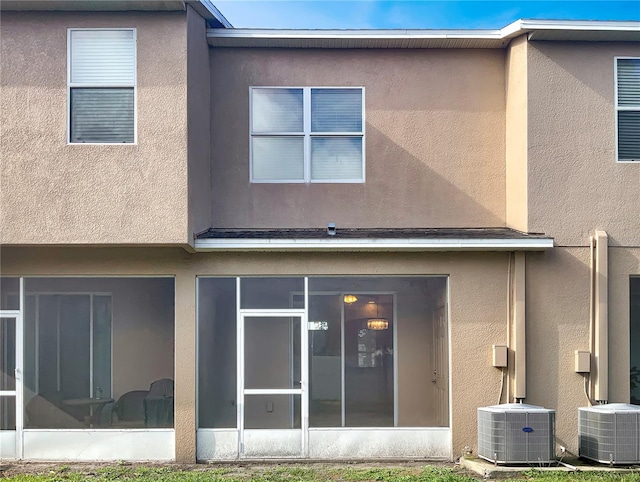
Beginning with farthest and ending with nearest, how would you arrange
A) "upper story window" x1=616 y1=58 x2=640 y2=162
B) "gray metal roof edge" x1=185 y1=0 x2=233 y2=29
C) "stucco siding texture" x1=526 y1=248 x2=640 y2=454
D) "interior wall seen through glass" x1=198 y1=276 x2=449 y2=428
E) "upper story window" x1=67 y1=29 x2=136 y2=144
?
"upper story window" x1=616 y1=58 x2=640 y2=162
"interior wall seen through glass" x1=198 y1=276 x2=449 y2=428
"stucco siding texture" x1=526 y1=248 x2=640 y2=454
"gray metal roof edge" x1=185 y1=0 x2=233 y2=29
"upper story window" x1=67 y1=29 x2=136 y2=144

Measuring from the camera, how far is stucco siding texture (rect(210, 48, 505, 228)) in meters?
12.6

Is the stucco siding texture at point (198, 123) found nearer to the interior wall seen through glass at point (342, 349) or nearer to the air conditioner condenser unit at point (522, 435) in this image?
the interior wall seen through glass at point (342, 349)

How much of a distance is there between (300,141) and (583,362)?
213 inches

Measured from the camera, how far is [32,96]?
11.2 meters

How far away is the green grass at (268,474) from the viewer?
10.4m

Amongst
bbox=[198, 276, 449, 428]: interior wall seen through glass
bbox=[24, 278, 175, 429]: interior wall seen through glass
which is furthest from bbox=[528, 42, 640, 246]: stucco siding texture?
bbox=[24, 278, 175, 429]: interior wall seen through glass

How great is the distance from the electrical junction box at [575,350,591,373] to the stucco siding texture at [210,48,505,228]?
2.36m

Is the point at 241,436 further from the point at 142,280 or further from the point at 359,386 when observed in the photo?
the point at 142,280

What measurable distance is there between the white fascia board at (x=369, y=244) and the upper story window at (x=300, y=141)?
1.53 meters

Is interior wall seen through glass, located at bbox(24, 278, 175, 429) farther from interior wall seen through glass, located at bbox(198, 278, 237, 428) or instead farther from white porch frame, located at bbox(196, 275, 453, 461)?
white porch frame, located at bbox(196, 275, 453, 461)

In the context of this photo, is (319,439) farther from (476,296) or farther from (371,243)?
(476,296)

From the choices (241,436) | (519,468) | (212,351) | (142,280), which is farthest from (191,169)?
(519,468)

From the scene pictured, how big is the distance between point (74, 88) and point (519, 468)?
26.3 feet

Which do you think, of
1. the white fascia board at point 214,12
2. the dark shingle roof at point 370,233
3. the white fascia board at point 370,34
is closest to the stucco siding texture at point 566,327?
the dark shingle roof at point 370,233
